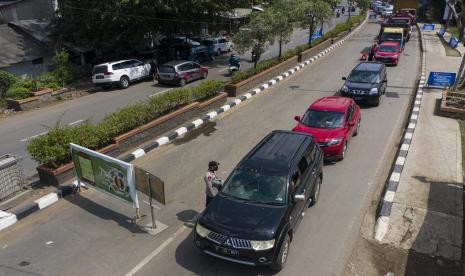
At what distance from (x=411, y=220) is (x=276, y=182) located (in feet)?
11.2

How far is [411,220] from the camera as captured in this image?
859 centimetres

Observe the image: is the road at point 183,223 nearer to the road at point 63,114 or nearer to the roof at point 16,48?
the road at point 63,114

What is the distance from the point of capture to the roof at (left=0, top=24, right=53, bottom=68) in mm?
23609

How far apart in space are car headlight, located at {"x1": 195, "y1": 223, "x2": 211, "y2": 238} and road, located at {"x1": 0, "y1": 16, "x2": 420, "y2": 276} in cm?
66

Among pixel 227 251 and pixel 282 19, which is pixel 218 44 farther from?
pixel 227 251

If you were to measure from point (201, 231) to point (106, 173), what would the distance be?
10.3ft

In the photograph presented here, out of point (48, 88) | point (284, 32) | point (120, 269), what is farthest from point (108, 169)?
point (284, 32)

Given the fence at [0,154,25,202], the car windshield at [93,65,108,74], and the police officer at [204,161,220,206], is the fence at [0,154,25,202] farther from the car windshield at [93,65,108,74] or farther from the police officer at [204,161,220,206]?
the car windshield at [93,65,108,74]

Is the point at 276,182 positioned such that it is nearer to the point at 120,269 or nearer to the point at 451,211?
the point at 120,269

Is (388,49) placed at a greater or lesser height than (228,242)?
greater

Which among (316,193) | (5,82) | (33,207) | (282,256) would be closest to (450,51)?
(316,193)

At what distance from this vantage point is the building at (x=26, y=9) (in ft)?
99.3

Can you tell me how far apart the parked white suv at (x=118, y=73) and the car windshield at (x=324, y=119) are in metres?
14.8

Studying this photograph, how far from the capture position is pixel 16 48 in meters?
24.8
